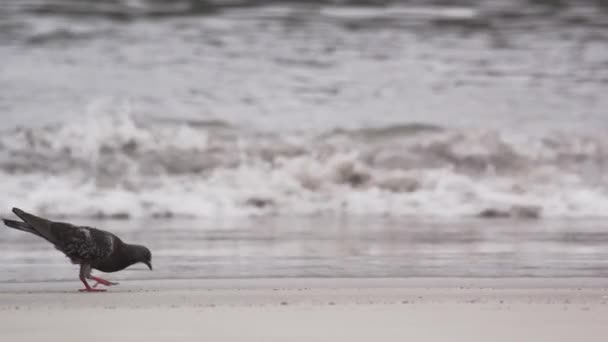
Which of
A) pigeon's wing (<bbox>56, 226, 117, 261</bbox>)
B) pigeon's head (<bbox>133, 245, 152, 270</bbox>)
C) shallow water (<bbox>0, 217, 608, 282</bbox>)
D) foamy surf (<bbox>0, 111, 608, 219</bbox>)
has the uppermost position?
pigeon's wing (<bbox>56, 226, 117, 261</bbox>)

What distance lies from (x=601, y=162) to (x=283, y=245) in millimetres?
9194

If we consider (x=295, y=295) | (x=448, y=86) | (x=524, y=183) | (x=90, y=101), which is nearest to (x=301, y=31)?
(x=448, y=86)

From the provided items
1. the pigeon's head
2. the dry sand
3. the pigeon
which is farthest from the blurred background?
the dry sand

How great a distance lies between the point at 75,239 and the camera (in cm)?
663

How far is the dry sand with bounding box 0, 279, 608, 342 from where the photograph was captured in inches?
180

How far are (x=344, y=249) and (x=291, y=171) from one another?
743cm

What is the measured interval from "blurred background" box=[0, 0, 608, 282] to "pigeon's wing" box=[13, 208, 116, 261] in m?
3.41

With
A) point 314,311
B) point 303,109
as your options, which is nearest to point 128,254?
point 314,311

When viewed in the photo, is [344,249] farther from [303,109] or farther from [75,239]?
[303,109]

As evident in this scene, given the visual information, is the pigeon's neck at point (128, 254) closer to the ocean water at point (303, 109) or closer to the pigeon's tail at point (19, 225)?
the pigeon's tail at point (19, 225)

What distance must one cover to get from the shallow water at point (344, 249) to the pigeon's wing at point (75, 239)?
16.9 inches

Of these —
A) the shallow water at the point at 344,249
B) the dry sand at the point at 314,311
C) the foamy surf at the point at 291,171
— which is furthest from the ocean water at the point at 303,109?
the dry sand at the point at 314,311

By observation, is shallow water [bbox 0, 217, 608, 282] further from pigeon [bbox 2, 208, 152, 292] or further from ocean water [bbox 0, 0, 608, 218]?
ocean water [bbox 0, 0, 608, 218]

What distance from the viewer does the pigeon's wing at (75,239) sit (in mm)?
6629
